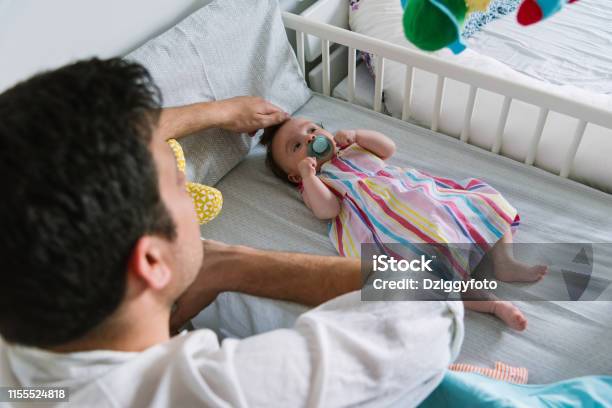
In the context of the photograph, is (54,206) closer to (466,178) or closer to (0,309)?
(0,309)

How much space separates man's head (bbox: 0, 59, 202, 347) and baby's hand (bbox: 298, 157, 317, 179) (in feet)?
2.47

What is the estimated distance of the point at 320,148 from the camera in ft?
4.95

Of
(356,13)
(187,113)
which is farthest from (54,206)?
(356,13)

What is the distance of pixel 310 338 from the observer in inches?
29.9

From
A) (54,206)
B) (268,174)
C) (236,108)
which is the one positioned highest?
(54,206)

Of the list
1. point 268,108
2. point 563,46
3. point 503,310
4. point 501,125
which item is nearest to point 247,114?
point 268,108

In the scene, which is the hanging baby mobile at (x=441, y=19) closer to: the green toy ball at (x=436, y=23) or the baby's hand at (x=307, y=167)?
the green toy ball at (x=436, y=23)

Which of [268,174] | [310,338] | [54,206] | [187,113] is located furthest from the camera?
[268,174]

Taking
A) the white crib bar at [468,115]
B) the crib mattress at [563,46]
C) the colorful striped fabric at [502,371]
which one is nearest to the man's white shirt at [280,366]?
the colorful striped fabric at [502,371]

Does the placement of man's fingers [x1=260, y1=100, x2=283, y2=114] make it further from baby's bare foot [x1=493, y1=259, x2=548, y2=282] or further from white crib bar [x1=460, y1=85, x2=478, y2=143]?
baby's bare foot [x1=493, y1=259, x2=548, y2=282]

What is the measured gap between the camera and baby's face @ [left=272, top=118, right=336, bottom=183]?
1.51 meters

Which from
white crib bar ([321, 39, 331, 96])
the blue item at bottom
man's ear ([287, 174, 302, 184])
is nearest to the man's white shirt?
the blue item at bottom

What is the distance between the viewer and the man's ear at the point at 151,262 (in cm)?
65

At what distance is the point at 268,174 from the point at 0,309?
1047 mm
